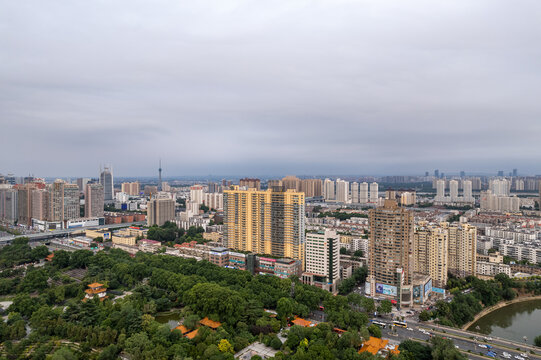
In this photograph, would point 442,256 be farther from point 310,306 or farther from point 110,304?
point 110,304

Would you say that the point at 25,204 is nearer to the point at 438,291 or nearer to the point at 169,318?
the point at 169,318

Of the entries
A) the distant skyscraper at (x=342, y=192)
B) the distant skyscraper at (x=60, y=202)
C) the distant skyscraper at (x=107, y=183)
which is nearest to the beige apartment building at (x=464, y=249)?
the distant skyscraper at (x=60, y=202)

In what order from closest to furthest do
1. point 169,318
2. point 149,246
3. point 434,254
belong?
point 169,318 → point 434,254 → point 149,246

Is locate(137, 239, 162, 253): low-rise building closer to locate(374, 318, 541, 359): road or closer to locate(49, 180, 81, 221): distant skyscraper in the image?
locate(49, 180, 81, 221): distant skyscraper

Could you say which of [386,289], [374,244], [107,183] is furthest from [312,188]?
[386,289]

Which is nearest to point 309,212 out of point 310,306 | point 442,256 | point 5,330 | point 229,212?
point 229,212

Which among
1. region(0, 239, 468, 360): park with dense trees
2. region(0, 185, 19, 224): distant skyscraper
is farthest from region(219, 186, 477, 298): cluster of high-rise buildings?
region(0, 185, 19, 224): distant skyscraper
